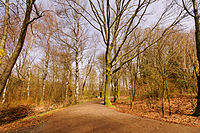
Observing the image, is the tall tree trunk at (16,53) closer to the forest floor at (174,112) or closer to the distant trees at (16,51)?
the distant trees at (16,51)

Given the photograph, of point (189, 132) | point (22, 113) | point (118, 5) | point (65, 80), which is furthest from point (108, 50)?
point (65, 80)

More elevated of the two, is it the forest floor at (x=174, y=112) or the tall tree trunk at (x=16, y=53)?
the tall tree trunk at (x=16, y=53)

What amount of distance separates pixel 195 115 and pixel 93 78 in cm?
3110

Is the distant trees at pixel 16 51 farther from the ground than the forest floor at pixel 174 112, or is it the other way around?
the distant trees at pixel 16 51

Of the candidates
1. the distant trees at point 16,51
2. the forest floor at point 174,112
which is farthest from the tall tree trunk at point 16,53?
the forest floor at point 174,112

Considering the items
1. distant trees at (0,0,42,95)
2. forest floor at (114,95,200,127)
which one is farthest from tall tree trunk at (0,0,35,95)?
forest floor at (114,95,200,127)

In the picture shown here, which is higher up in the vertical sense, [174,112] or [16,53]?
[16,53]

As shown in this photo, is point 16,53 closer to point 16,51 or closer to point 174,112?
A: point 16,51

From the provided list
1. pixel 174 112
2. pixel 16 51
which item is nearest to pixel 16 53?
pixel 16 51

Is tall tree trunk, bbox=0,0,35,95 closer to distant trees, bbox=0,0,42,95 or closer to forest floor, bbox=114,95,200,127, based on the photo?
distant trees, bbox=0,0,42,95

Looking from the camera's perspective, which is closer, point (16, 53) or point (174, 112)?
point (16, 53)

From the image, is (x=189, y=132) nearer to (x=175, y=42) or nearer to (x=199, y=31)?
(x=199, y=31)

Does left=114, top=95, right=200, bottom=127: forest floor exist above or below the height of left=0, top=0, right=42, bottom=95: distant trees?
below

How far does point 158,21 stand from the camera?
906 cm
